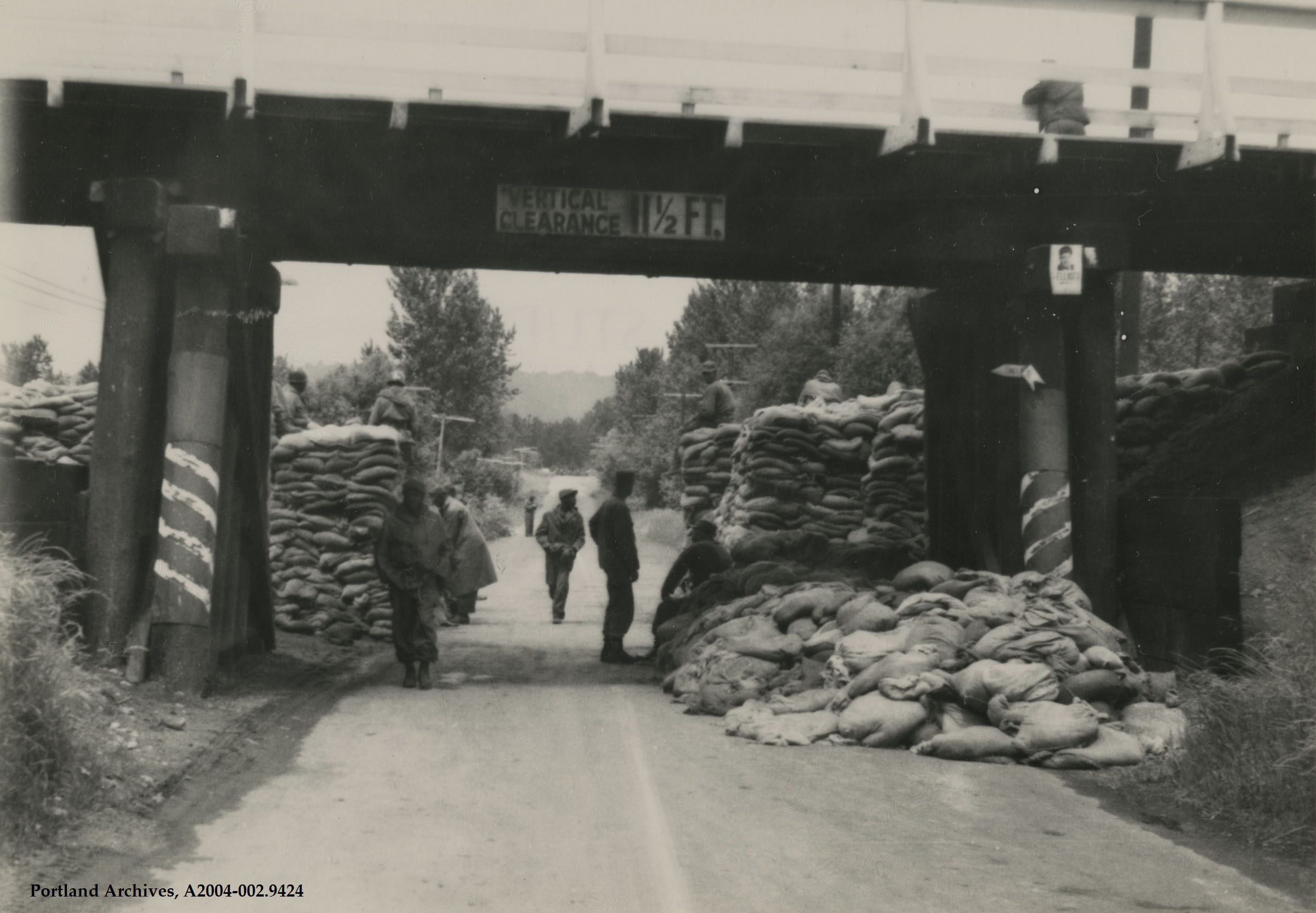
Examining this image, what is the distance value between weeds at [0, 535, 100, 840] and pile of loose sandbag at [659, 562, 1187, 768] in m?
3.98

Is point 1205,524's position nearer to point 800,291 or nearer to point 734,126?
point 734,126

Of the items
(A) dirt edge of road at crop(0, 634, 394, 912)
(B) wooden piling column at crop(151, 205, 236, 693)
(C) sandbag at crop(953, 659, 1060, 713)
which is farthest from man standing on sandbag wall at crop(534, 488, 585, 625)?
(C) sandbag at crop(953, 659, 1060, 713)

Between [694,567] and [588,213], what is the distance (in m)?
4.05

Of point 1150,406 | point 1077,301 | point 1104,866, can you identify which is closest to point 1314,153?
point 1077,301

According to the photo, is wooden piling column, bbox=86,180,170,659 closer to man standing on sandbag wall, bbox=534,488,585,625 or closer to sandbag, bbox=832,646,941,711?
sandbag, bbox=832,646,941,711

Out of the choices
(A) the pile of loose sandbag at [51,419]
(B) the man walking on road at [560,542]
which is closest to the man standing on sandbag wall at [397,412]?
(B) the man walking on road at [560,542]

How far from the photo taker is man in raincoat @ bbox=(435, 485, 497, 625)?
50.2ft

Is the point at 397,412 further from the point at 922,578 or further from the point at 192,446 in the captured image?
the point at 922,578

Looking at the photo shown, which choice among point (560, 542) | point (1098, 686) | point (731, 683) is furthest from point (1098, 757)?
point (560, 542)

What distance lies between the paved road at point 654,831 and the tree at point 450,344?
174 feet

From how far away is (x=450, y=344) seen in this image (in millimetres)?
61438

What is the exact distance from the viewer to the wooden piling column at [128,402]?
8.68 m

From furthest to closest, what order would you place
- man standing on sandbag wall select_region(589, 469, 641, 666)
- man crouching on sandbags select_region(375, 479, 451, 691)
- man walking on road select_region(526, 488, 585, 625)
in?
man walking on road select_region(526, 488, 585, 625) → man standing on sandbag wall select_region(589, 469, 641, 666) → man crouching on sandbags select_region(375, 479, 451, 691)

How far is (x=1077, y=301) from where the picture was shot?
1063 cm
